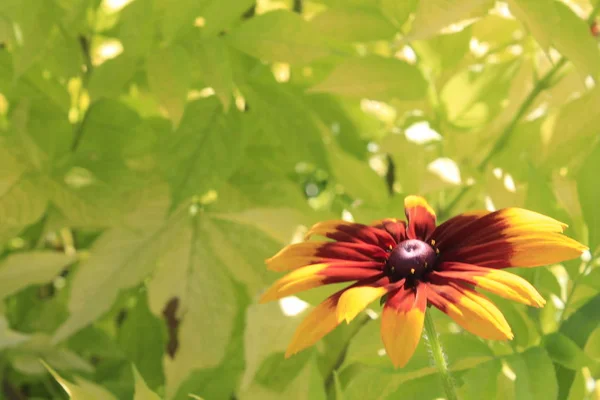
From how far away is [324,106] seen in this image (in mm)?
546

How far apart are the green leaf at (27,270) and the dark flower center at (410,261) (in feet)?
1.07

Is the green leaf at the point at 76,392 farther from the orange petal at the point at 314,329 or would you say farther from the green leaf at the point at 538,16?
the green leaf at the point at 538,16

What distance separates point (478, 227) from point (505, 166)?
0.20 m

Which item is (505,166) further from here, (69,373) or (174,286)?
(69,373)

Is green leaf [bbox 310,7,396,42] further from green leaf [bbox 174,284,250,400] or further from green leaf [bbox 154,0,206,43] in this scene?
green leaf [bbox 174,284,250,400]

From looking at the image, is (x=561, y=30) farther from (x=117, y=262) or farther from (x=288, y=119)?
(x=117, y=262)

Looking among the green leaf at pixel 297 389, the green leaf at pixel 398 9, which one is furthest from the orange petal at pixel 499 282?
the green leaf at pixel 398 9

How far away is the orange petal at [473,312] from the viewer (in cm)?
24

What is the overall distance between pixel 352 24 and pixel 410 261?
219 millimetres

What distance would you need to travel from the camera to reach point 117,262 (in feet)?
1.65

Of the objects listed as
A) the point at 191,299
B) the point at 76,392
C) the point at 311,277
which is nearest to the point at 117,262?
the point at 191,299

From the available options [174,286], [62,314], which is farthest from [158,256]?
[62,314]

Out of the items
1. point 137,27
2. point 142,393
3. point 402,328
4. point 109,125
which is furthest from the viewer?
point 109,125

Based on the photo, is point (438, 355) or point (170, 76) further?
point (170, 76)
